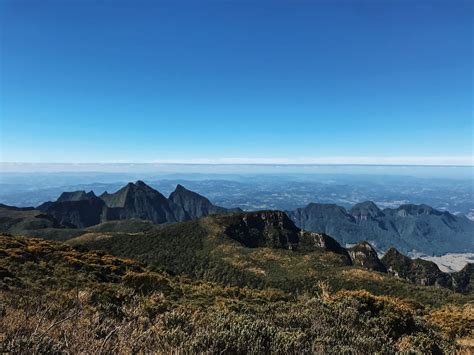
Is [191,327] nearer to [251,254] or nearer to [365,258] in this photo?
[251,254]

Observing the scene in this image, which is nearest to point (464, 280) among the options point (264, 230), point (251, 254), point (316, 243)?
point (316, 243)

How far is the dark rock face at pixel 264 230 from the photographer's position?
8738cm

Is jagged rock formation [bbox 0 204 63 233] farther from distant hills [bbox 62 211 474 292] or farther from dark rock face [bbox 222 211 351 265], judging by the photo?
dark rock face [bbox 222 211 351 265]

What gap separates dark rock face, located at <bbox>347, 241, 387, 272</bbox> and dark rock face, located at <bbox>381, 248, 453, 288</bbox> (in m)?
5.21

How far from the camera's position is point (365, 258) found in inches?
3846

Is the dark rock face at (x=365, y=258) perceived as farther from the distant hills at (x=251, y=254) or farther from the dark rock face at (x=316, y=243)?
the dark rock face at (x=316, y=243)

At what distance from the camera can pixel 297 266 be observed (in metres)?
55.4

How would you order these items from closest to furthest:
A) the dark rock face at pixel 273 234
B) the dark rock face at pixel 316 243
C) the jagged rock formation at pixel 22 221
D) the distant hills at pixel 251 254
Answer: the distant hills at pixel 251 254 → the dark rock face at pixel 273 234 → the dark rock face at pixel 316 243 → the jagged rock formation at pixel 22 221

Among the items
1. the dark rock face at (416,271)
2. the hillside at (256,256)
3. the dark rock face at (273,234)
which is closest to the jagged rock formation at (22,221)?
the hillside at (256,256)

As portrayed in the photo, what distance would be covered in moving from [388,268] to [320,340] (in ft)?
354

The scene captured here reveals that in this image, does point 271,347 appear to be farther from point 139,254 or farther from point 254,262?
point 139,254

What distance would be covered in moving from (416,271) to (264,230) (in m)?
46.2

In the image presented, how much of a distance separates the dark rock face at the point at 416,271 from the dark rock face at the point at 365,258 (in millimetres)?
5211

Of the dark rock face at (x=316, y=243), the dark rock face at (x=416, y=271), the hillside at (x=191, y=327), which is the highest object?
the hillside at (x=191, y=327)
